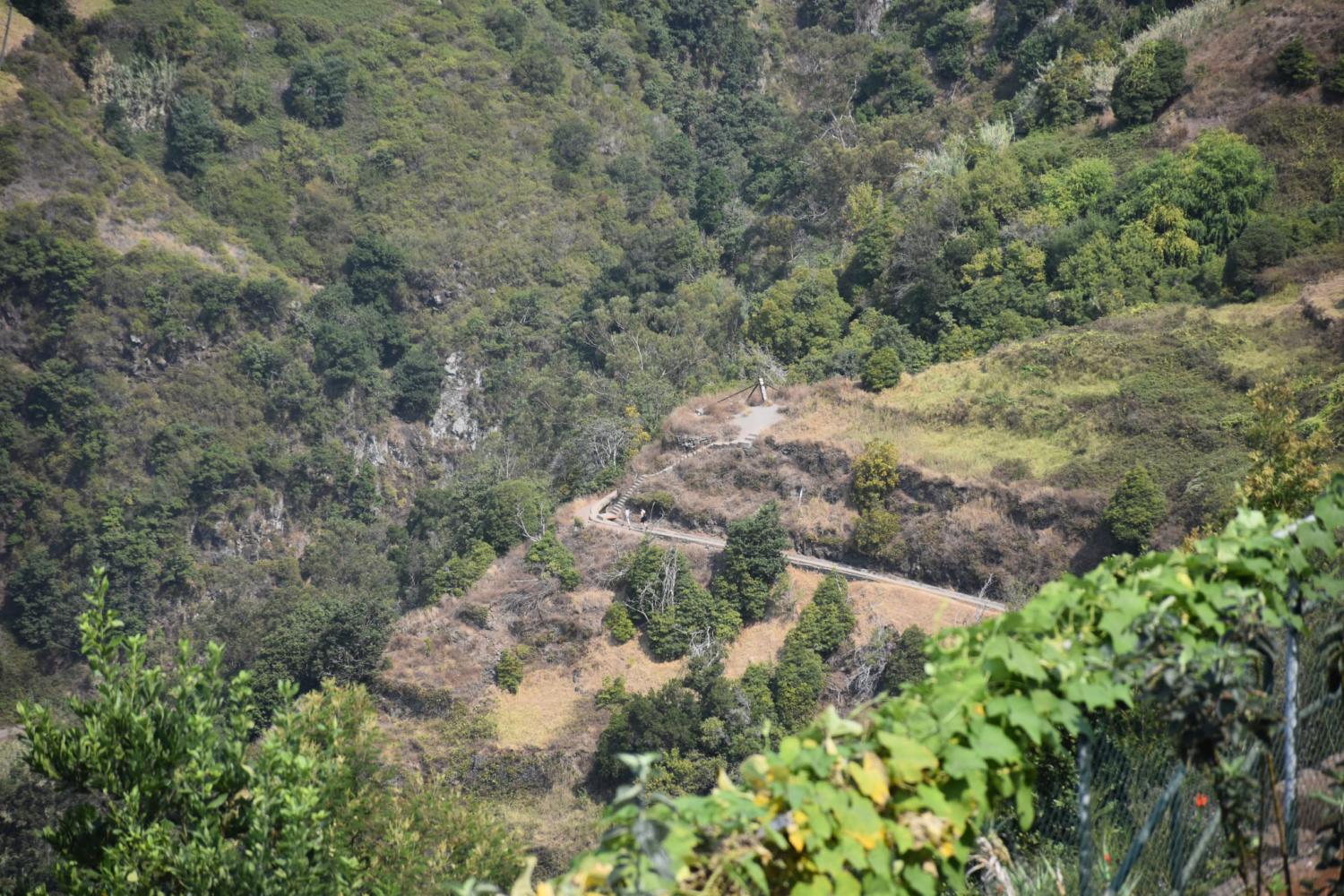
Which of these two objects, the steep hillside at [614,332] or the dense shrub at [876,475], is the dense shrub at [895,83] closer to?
the steep hillside at [614,332]

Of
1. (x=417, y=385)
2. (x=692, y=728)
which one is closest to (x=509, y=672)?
(x=692, y=728)

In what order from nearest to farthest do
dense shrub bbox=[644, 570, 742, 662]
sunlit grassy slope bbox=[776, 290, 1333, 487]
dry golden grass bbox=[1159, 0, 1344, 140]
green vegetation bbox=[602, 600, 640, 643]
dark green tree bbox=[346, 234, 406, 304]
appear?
sunlit grassy slope bbox=[776, 290, 1333, 487]
dense shrub bbox=[644, 570, 742, 662]
green vegetation bbox=[602, 600, 640, 643]
dry golden grass bbox=[1159, 0, 1344, 140]
dark green tree bbox=[346, 234, 406, 304]

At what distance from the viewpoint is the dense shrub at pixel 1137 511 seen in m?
24.3

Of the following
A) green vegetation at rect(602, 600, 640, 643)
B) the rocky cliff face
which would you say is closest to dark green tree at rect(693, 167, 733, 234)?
the rocky cliff face

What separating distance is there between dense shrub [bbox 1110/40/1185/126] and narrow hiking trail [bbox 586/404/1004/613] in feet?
52.5

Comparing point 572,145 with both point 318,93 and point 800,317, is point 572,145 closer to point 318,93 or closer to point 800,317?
point 318,93

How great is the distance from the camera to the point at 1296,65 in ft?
118

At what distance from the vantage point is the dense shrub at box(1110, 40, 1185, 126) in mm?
38750

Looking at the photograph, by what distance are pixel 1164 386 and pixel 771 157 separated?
36458 mm

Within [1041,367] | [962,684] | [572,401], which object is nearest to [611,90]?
[572,401]

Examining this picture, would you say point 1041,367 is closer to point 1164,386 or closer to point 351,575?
point 1164,386

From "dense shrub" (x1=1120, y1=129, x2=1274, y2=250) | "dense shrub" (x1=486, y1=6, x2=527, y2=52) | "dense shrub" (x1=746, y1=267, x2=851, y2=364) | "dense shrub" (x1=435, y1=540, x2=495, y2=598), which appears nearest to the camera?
"dense shrub" (x1=435, y1=540, x2=495, y2=598)

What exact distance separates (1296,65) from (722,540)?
22.9 m

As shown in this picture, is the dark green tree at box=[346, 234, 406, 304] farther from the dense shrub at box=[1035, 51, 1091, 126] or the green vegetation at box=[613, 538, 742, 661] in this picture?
the green vegetation at box=[613, 538, 742, 661]
